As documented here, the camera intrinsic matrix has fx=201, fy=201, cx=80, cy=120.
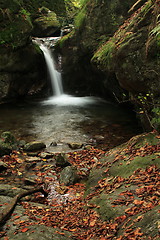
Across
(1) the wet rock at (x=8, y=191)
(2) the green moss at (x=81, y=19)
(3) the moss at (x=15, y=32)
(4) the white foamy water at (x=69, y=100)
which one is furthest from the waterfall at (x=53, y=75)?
(1) the wet rock at (x=8, y=191)

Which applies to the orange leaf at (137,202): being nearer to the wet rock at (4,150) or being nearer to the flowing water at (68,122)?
the flowing water at (68,122)

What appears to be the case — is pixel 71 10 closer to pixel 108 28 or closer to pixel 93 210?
pixel 108 28

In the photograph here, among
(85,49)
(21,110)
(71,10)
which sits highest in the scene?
(71,10)

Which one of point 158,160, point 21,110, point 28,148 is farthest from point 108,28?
point 158,160

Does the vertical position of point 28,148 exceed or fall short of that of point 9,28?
it falls short

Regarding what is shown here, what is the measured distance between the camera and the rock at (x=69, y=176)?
5.14m

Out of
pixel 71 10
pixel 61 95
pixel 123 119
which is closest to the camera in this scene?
pixel 123 119

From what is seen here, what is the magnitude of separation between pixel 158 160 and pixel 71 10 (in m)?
25.0

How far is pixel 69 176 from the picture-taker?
526 centimetres

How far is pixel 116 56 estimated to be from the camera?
7.09 meters

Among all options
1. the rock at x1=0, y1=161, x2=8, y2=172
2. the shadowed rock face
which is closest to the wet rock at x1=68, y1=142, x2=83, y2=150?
the rock at x1=0, y1=161, x2=8, y2=172

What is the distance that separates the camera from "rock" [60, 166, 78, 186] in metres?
5.14

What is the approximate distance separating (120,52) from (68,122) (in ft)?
16.8

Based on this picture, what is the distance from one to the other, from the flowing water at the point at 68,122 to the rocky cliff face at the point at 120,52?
1226 mm
